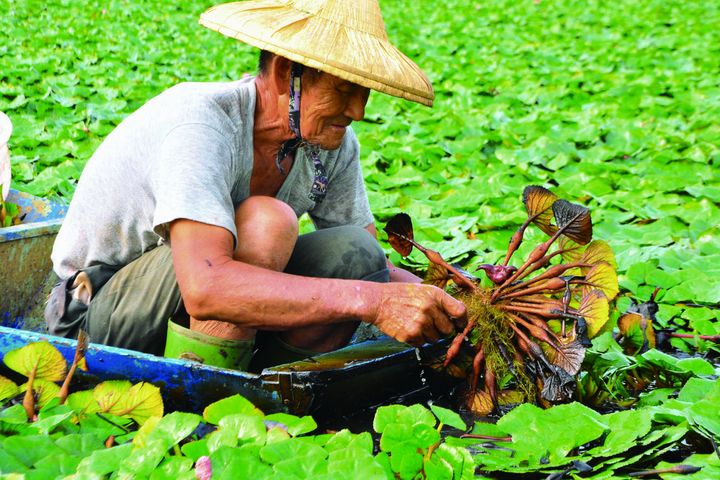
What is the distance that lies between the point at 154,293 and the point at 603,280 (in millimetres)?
1112

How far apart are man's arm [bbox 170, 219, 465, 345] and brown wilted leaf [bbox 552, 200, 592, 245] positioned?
1.21 feet

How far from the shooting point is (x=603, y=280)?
1865 millimetres

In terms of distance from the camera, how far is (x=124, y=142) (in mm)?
1959

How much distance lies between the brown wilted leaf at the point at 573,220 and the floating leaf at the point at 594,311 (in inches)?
5.8

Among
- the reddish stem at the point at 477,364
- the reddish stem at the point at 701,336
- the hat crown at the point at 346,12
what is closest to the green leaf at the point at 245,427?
the reddish stem at the point at 477,364

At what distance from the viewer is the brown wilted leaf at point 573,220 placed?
6.18 feet

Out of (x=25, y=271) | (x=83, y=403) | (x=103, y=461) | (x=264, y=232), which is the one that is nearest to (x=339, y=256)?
(x=264, y=232)

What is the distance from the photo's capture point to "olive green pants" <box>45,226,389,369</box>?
1975 millimetres

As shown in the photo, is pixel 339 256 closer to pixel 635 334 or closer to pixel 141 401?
pixel 141 401

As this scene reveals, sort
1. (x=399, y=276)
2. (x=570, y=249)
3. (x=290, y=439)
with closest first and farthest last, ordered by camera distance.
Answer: (x=290, y=439) < (x=570, y=249) < (x=399, y=276)

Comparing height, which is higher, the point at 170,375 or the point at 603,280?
the point at 603,280

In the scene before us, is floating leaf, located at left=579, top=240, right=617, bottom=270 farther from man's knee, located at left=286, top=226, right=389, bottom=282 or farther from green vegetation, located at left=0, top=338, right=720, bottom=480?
man's knee, located at left=286, top=226, right=389, bottom=282

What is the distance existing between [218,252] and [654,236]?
1.94 metres

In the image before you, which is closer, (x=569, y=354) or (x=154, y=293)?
(x=569, y=354)
